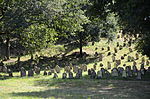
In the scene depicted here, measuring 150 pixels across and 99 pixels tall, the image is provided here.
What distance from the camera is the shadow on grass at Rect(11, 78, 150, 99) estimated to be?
45.1ft

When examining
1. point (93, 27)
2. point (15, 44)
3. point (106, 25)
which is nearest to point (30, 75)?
point (93, 27)

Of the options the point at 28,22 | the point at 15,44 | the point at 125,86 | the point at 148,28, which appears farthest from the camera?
the point at 15,44

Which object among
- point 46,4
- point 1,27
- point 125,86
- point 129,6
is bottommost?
point 125,86

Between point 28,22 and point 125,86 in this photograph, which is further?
point 28,22

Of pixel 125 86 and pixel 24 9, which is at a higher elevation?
pixel 24 9

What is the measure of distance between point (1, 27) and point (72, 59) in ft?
43.7

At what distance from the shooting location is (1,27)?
79.0ft

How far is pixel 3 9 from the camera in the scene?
26.3 metres

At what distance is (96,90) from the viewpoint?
16.1 m

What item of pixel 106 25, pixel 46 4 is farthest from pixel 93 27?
pixel 46 4

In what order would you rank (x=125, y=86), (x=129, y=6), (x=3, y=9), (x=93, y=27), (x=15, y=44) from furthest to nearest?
(x=15, y=44), (x=93, y=27), (x=3, y=9), (x=125, y=86), (x=129, y=6)

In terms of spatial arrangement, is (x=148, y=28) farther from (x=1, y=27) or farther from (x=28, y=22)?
(x=1, y=27)

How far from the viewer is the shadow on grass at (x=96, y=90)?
45.1ft

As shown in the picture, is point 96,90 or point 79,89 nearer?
point 96,90
